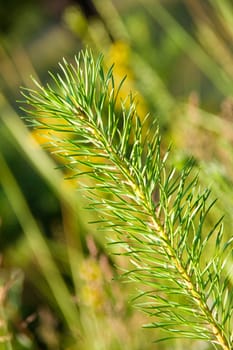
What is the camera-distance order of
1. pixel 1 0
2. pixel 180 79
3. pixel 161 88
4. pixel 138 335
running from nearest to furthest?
1. pixel 138 335
2. pixel 161 88
3. pixel 180 79
4. pixel 1 0

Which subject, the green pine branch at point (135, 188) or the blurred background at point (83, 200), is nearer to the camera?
the green pine branch at point (135, 188)

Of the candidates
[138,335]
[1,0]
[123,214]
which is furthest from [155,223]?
[1,0]

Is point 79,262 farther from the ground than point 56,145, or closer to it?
closer to it

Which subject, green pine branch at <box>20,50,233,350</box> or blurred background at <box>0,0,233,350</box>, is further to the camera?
blurred background at <box>0,0,233,350</box>

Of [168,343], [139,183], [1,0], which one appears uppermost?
[1,0]

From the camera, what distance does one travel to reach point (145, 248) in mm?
307

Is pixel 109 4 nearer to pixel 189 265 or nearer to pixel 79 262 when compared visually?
pixel 79 262

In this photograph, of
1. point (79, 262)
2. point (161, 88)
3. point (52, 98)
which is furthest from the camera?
point (79, 262)

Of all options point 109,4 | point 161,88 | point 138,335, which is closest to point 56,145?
point 138,335

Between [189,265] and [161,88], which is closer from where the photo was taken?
[189,265]

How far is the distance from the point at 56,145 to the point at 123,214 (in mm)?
45

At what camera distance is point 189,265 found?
302 mm

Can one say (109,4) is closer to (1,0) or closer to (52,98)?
(52,98)

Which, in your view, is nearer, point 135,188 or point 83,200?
point 135,188
